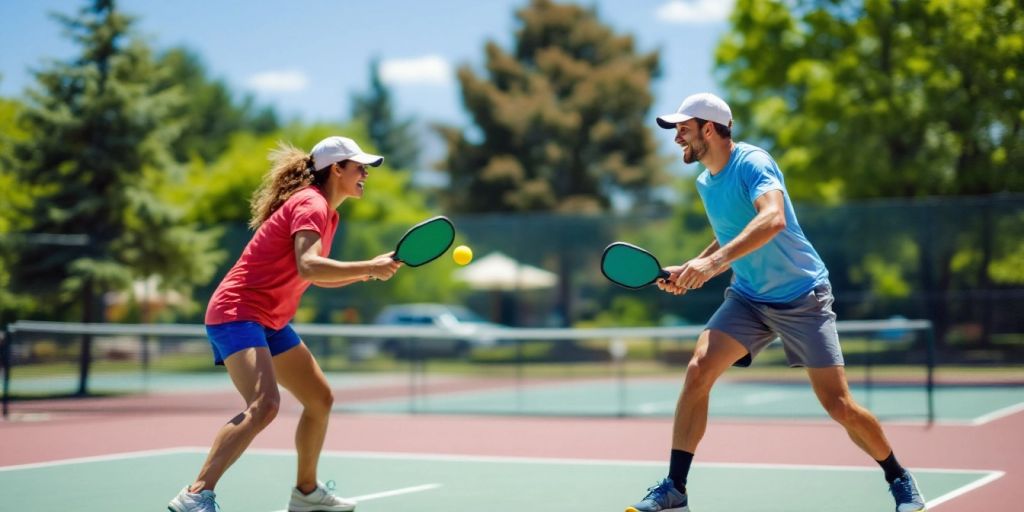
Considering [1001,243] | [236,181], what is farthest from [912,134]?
[236,181]

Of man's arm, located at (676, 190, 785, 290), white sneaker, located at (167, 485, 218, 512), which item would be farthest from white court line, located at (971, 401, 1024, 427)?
white sneaker, located at (167, 485, 218, 512)

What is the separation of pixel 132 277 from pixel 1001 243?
1593 cm

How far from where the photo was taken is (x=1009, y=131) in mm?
23547

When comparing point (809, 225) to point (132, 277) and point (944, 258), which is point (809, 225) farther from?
point (132, 277)

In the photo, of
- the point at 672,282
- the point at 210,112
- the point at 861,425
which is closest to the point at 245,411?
the point at 672,282

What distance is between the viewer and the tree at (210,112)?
65750 millimetres

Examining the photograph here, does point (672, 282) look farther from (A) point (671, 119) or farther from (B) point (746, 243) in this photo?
(A) point (671, 119)

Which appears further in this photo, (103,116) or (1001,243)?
(1001,243)

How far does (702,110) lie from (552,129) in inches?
1848

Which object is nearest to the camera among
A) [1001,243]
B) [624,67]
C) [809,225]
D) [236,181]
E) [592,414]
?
[592,414]

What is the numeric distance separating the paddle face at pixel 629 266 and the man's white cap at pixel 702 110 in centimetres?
72

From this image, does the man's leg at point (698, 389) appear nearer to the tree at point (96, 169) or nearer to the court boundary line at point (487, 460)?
the court boundary line at point (487, 460)

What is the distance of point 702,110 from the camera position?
20.2 ft

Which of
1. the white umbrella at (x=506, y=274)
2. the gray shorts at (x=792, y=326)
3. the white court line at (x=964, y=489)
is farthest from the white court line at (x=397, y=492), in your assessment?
the white umbrella at (x=506, y=274)
